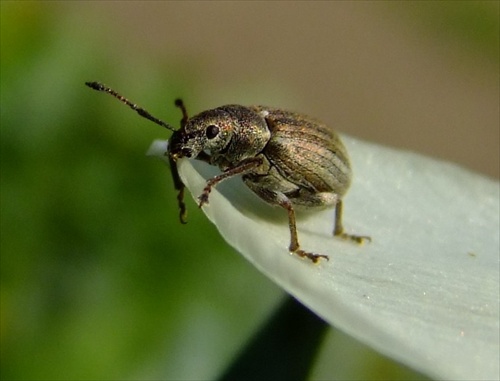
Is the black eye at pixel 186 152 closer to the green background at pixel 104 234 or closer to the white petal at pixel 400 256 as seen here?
the white petal at pixel 400 256

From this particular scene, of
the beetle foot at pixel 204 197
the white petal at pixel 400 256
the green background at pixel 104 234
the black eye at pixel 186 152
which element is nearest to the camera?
the white petal at pixel 400 256

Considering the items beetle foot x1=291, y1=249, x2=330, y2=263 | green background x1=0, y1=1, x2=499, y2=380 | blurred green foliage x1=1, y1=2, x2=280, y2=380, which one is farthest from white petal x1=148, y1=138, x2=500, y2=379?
blurred green foliage x1=1, y1=2, x2=280, y2=380

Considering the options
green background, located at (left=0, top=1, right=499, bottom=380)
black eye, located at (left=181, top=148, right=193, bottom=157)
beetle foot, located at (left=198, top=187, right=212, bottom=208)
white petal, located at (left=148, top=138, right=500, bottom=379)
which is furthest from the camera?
green background, located at (left=0, top=1, right=499, bottom=380)

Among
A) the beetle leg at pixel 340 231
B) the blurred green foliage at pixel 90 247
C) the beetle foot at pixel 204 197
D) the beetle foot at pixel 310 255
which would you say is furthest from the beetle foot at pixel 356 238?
the blurred green foliage at pixel 90 247

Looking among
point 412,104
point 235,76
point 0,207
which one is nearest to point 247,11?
point 235,76

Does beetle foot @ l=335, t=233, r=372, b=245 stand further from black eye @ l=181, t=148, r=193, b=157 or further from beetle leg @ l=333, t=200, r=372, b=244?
black eye @ l=181, t=148, r=193, b=157

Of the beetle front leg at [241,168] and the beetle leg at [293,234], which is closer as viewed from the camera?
the beetle leg at [293,234]
